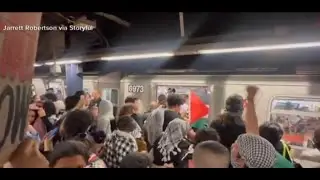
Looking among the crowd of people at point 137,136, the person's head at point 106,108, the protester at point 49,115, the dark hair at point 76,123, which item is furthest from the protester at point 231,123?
the protester at point 49,115

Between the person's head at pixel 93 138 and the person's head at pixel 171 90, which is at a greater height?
the person's head at pixel 171 90

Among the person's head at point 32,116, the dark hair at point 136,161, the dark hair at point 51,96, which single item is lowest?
the dark hair at point 136,161

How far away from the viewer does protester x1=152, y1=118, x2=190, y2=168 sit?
95.9 inches

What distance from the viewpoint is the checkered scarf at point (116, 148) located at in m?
2.39

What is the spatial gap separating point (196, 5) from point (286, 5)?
518 millimetres

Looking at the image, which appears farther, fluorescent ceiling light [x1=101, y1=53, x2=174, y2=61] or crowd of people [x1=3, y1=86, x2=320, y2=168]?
fluorescent ceiling light [x1=101, y1=53, x2=174, y2=61]

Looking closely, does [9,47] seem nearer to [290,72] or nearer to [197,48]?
[197,48]

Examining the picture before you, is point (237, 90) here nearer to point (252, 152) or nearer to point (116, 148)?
point (252, 152)

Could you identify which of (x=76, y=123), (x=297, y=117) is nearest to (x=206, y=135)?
(x=297, y=117)

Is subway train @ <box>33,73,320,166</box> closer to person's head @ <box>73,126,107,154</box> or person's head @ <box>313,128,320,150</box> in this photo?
person's head @ <box>313,128,320,150</box>

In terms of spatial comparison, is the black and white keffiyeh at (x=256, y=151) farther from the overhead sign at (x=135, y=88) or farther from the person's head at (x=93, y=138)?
the person's head at (x=93, y=138)

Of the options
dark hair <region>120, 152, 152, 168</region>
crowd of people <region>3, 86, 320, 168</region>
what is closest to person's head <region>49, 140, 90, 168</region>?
crowd of people <region>3, 86, 320, 168</region>

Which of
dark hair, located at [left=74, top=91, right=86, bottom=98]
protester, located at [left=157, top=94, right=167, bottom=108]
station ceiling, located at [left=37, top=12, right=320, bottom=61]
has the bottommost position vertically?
protester, located at [left=157, top=94, right=167, bottom=108]

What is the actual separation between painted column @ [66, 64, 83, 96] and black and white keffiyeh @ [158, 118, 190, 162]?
559 mm
